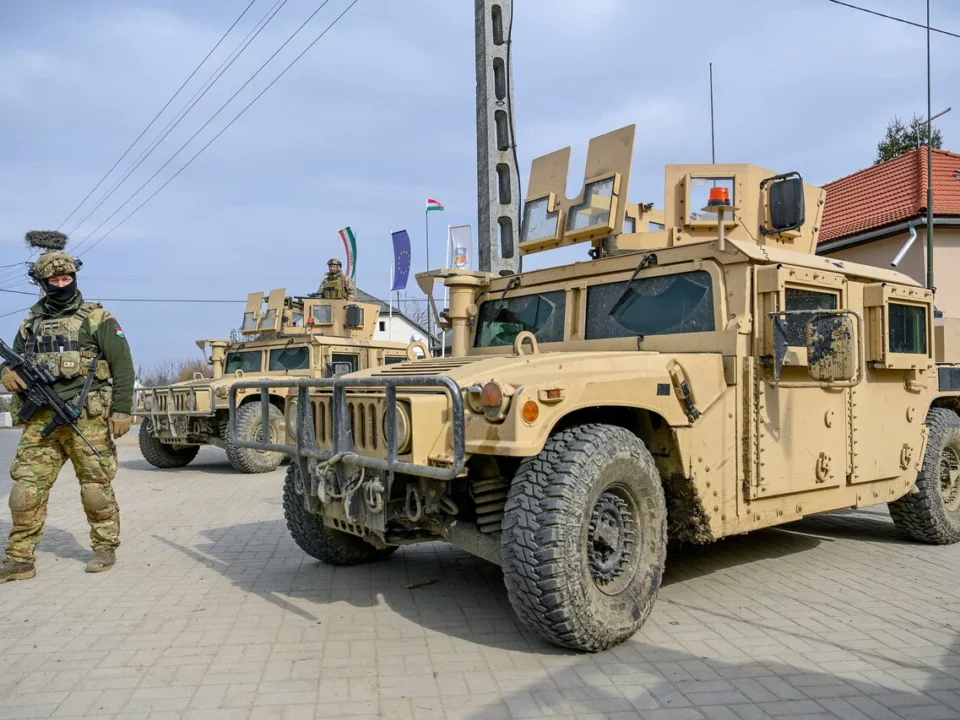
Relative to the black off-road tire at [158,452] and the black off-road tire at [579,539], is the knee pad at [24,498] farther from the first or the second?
the black off-road tire at [158,452]

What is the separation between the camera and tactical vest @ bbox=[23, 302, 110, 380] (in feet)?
15.8

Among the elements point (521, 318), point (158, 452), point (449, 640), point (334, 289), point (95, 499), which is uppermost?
point (334, 289)

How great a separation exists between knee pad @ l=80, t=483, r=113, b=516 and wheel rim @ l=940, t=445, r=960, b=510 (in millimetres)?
5601

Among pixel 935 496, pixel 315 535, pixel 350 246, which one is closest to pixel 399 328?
pixel 350 246

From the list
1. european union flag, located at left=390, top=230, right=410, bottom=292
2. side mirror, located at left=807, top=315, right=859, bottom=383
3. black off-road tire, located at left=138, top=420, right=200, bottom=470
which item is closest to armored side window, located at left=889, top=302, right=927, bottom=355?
side mirror, located at left=807, top=315, right=859, bottom=383

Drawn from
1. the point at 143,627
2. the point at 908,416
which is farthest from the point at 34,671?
the point at 908,416

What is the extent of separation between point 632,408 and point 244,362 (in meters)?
9.03

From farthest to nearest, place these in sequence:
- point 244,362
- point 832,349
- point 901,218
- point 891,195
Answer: point 891,195 < point 901,218 < point 244,362 < point 832,349

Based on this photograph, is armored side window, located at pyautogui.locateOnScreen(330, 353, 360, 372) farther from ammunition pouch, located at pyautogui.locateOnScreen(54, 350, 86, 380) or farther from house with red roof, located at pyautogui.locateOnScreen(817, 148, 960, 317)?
house with red roof, located at pyautogui.locateOnScreen(817, 148, 960, 317)

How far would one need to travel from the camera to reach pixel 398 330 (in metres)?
46.4

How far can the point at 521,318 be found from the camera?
5.12 metres

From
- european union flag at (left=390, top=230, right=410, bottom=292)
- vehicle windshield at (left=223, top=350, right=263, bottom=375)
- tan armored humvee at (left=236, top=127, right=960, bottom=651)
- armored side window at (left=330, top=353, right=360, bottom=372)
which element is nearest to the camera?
tan armored humvee at (left=236, top=127, right=960, bottom=651)

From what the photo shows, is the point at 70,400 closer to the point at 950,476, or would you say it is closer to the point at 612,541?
the point at 612,541

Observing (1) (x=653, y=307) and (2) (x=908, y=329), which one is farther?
(2) (x=908, y=329)
